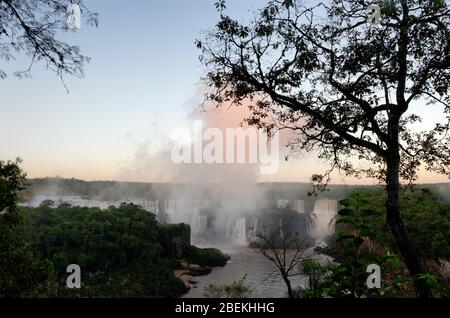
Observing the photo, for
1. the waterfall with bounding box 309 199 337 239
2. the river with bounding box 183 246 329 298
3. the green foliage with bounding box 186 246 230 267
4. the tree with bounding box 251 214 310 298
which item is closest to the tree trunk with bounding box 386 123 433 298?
the tree with bounding box 251 214 310 298

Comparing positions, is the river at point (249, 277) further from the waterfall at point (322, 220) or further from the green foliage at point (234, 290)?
the waterfall at point (322, 220)

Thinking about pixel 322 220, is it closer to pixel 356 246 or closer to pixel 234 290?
pixel 234 290

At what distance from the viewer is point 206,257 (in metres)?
77.1

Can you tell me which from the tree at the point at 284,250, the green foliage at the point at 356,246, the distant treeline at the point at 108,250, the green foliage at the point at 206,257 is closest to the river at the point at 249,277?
the green foliage at the point at 206,257

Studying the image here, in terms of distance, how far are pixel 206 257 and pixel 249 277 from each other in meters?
16.3

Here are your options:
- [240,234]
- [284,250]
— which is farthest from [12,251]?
[240,234]

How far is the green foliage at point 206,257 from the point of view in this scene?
2997 inches

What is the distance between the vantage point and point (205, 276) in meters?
68.2

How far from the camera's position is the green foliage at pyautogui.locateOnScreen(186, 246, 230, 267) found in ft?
250

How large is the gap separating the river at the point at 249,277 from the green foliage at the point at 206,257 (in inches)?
67.2

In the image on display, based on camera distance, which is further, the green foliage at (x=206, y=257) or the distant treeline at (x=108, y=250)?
the green foliage at (x=206, y=257)
